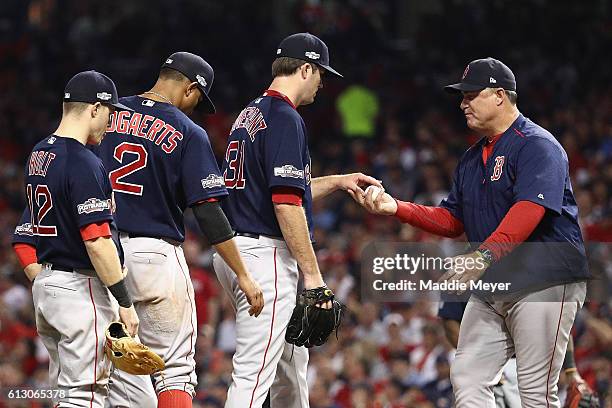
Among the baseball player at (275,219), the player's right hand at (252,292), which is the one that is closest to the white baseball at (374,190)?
the baseball player at (275,219)

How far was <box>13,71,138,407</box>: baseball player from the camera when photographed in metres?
4.50

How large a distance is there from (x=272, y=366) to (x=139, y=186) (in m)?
1.07

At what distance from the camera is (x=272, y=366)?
491 centimetres

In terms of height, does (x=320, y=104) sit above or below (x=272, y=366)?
above

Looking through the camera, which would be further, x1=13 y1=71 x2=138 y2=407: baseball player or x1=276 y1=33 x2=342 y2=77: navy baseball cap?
x1=276 y1=33 x2=342 y2=77: navy baseball cap

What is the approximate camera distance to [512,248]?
4.85 m

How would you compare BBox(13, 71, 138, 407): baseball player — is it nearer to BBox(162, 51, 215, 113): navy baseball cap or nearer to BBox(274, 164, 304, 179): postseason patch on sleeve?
BBox(162, 51, 215, 113): navy baseball cap

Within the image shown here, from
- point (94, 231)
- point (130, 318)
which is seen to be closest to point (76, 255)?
point (94, 231)

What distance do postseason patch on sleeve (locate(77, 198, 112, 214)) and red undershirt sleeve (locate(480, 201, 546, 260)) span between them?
173cm

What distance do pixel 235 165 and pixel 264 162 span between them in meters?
0.19

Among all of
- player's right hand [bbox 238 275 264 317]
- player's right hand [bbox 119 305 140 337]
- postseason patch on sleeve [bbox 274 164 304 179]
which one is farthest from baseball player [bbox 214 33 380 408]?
player's right hand [bbox 119 305 140 337]

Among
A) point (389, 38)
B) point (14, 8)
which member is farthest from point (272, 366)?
point (14, 8)

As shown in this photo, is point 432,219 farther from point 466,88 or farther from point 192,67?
point 192,67

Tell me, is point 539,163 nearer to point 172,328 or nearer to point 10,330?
point 172,328
